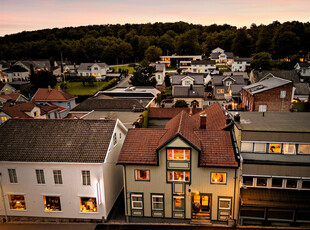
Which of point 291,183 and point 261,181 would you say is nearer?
point 291,183

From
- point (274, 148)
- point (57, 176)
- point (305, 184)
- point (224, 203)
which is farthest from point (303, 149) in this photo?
point (57, 176)

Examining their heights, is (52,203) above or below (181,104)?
below

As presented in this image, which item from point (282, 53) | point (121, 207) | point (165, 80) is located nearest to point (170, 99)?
point (165, 80)

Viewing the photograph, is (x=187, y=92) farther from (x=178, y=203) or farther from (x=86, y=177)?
(x=86, y=177)

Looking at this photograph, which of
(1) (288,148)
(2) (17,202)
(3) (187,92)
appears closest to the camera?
(1) (288,148)

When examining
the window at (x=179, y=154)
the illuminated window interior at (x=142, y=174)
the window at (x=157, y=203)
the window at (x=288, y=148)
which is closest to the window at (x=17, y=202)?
the illuminated window interior at (x=142, y=174)

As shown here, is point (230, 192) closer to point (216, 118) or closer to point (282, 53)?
point (216, 118)
